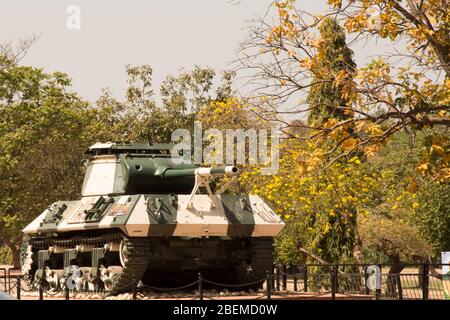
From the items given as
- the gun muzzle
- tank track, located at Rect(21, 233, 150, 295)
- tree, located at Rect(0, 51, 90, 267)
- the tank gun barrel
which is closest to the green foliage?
tree, located at Rect(0, 51, 90, 267)

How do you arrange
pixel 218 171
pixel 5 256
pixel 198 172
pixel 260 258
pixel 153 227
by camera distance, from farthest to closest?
pixel 5 256, pixel 260 258, pixel 198 172, pixel 153 227, pixel 218 171

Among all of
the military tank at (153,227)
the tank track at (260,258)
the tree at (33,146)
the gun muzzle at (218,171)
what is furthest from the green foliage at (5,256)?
the gun muzzle at (218,171)

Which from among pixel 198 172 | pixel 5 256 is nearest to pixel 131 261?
pixel 198 172

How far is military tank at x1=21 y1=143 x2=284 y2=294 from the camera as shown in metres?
23.0

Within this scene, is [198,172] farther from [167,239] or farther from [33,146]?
[33,146]

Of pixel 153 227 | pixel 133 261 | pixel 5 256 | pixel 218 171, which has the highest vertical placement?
pixel 218 171

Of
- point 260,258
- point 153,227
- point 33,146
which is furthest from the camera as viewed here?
point 33,146

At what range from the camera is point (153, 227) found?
74.6ft

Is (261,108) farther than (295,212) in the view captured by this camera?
No

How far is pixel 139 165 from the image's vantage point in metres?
25.1

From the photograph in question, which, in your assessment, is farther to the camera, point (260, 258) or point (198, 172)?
point (260, 258)

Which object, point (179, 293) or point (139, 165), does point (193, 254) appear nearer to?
point (179, 293)
